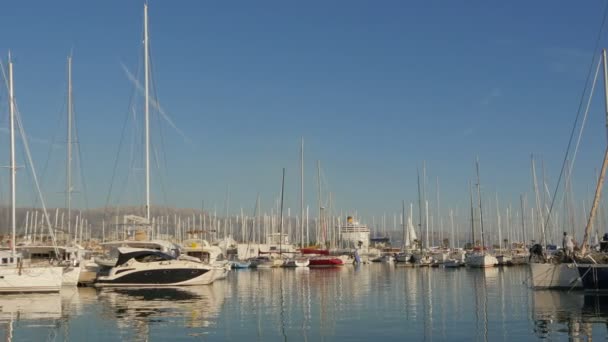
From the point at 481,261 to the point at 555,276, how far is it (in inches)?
1694

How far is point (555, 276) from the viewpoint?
3709 centimetres

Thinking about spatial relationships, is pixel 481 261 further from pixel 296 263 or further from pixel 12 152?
pixel 12 152

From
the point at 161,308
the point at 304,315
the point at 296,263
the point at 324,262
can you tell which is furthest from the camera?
the point at 324,262

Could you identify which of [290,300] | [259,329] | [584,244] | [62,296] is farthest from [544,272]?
[62,296]

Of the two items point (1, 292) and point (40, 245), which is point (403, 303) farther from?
point (40, 245)

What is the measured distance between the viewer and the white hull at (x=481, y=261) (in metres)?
79.2

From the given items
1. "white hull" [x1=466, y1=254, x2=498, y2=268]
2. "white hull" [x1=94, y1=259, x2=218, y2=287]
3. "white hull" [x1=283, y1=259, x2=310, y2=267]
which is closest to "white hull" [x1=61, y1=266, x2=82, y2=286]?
"white hull" [x1=94, y1=259, x2=218, y2=287]

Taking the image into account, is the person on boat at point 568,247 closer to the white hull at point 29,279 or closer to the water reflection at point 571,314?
the water reflection at point 571,314

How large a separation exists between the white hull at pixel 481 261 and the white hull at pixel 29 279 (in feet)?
173

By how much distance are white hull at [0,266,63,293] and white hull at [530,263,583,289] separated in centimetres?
2635

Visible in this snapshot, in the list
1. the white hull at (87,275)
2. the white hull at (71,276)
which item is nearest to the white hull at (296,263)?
the white hull at (87,275)

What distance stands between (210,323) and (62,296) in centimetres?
1567

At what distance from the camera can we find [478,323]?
81.7 feet

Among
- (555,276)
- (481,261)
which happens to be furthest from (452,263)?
(555,276)
